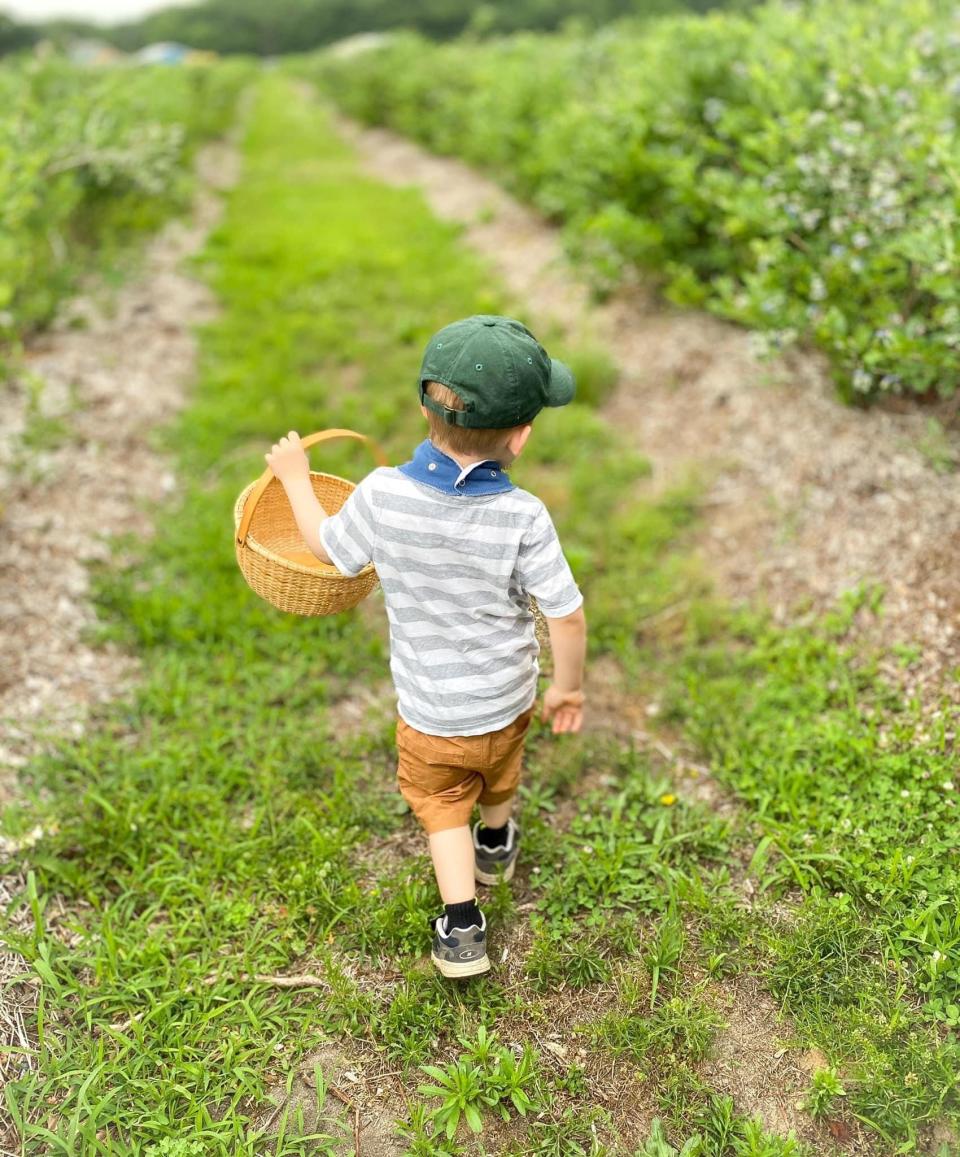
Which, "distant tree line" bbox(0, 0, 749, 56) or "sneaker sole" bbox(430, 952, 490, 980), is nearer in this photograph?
"sneaker sole" bbox(430, 952, 490, 980)

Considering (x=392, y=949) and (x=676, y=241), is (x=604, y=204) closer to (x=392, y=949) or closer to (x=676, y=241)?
(x=676, y=241)

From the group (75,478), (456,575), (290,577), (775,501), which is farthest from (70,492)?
(775,501)

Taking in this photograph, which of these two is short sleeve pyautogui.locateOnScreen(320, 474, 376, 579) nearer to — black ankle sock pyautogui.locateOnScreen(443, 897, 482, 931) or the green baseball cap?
the green baseball cap

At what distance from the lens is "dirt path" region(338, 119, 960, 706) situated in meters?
3.52

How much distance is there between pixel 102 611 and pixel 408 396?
8.30 feet

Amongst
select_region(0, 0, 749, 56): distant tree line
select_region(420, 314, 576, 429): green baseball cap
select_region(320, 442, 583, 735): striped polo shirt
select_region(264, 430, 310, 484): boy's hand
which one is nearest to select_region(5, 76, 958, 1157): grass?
select_region(320, 442, 583, 735): striped polo shirt

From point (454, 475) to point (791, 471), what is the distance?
2690mm

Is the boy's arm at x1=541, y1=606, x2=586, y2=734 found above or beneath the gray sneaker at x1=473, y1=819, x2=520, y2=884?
above

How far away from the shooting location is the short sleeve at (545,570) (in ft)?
7.06

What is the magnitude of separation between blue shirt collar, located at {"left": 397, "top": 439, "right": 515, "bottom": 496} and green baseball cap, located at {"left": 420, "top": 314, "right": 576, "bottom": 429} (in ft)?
0.39

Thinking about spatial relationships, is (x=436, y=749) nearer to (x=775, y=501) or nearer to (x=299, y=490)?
(x=299, y=490)

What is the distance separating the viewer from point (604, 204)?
6.31m

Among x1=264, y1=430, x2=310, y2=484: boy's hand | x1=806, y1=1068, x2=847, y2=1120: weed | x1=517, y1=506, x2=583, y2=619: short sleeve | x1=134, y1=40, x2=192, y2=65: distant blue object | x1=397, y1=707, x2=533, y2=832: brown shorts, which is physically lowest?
x1=134, y1=40, x2=192, y2=65: distant blue object

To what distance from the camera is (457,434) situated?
2.08 meters
